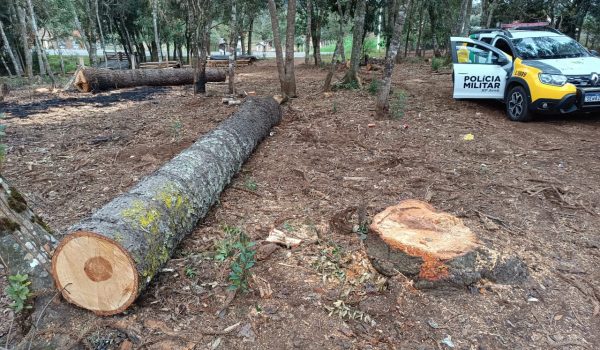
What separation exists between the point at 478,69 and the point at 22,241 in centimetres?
870

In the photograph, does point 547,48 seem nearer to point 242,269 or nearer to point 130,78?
point 242,269

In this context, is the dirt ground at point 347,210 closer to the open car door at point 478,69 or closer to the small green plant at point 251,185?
the small green plant at point 251,185

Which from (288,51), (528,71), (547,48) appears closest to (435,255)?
(528,71)

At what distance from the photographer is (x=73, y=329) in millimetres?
2668

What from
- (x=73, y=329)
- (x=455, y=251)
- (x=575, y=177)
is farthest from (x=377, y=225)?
(x=575, y=177)

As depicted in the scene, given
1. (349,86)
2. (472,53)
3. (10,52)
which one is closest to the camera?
(472,53)

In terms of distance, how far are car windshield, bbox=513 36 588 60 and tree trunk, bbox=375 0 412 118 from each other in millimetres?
2646

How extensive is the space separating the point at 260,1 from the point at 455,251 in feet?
75.2

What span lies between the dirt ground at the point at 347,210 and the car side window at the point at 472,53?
113 cm

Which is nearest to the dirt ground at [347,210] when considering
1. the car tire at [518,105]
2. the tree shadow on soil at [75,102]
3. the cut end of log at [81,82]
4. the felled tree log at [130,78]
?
the car tire at [518,105]

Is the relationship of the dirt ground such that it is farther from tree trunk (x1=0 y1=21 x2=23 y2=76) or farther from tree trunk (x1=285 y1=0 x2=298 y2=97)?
tree trunk (x1=0 y1=21 x2=23 y2=76)

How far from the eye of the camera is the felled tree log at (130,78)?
1344 cm

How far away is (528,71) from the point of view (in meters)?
7.47

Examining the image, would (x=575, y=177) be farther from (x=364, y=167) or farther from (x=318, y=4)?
(x=318, y=4)
